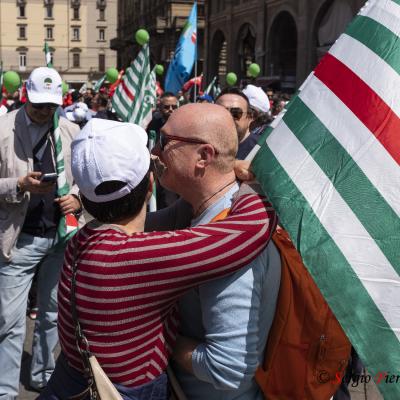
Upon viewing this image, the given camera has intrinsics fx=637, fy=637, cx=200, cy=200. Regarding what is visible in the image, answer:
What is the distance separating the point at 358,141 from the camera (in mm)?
1787

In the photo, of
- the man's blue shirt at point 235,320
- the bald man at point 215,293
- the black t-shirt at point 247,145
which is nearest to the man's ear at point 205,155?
the bald man at point 215,293

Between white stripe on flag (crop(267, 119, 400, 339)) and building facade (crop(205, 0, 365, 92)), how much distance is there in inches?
848

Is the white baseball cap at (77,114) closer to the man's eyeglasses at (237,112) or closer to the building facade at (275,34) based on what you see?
the man's eyeglasses at (237,112)

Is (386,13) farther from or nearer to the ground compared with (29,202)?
farther from the ground

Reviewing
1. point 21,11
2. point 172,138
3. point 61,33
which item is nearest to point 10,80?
point 172,138

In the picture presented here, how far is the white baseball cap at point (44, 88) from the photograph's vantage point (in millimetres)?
3643

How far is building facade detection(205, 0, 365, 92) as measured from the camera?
24938 mm

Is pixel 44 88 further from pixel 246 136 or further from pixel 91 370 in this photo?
pixel 91 370

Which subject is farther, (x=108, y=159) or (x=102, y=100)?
(x=102, y=100)

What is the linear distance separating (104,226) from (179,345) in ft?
1.35

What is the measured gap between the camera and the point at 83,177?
1785 mm

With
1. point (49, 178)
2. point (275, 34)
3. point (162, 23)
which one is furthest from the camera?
point (162, 23)

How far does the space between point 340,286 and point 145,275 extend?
0.52 metres

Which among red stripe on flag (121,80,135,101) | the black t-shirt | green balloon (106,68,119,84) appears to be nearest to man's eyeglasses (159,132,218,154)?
the black t-shirt
